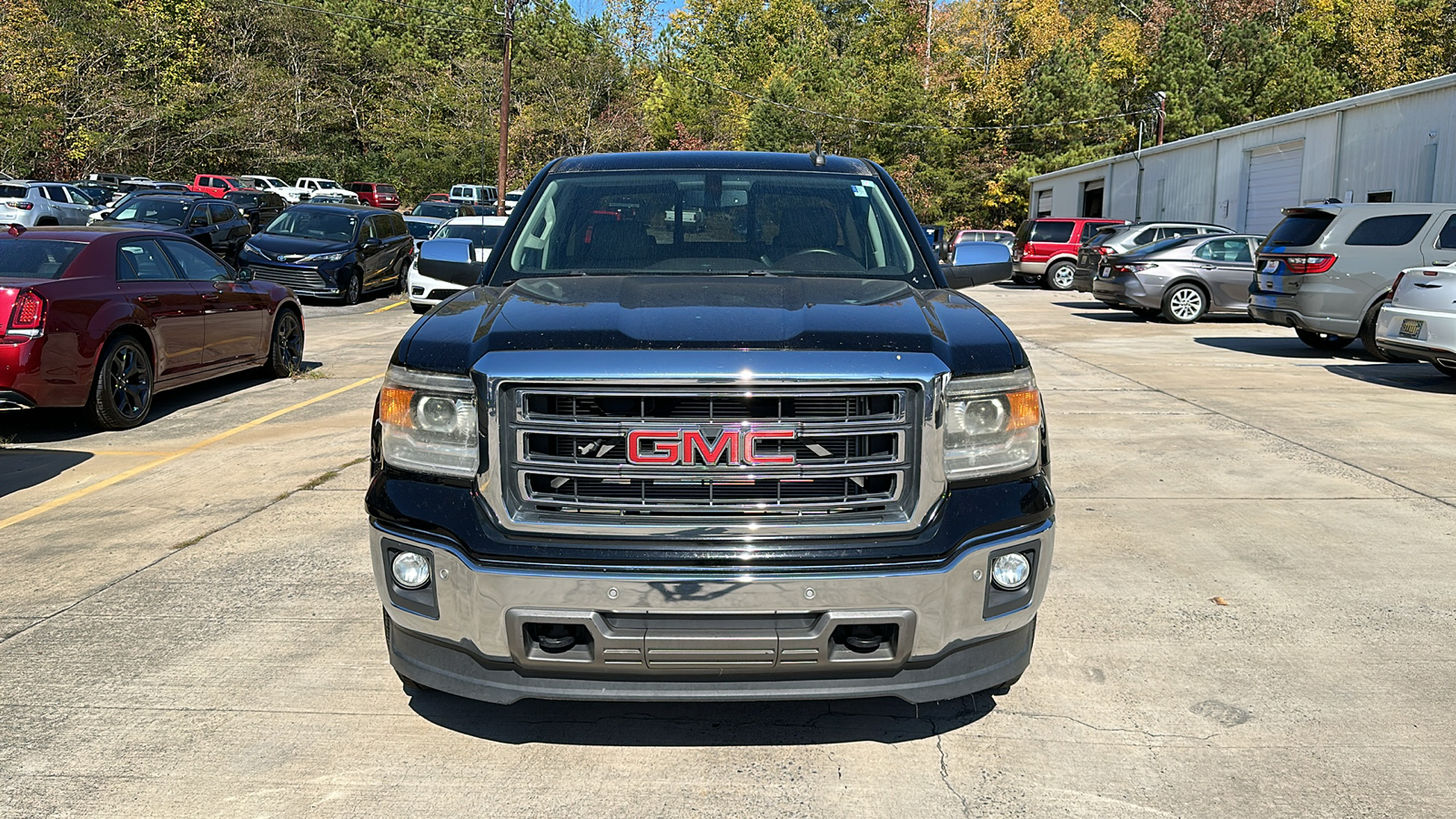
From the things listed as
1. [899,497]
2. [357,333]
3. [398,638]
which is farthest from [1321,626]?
[357,333]

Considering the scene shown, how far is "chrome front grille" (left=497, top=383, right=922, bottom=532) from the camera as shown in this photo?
2.98m

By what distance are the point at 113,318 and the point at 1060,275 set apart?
24.7m

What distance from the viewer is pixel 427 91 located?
65.5m

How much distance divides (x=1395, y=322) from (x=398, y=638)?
1098 centimetres

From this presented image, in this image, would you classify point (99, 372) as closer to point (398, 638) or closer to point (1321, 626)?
point (398, 638)

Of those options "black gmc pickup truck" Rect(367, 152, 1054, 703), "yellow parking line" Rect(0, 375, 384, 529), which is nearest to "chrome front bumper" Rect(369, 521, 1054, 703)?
"black gmc pickup truck" Rect(367, 152, 1054, 703)

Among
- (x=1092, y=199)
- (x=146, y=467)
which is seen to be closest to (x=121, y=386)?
(x=146, y=467)

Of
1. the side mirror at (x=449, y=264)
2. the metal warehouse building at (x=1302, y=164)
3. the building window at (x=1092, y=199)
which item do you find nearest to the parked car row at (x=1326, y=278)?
the metal warehouse building at (x=1302, y=164)

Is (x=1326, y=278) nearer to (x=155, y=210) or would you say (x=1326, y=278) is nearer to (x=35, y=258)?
(x=35, y=258)

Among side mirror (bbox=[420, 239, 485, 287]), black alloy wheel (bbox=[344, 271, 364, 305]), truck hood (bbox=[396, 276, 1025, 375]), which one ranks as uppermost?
side mirror (bbox=[420, 239, 485, 287])

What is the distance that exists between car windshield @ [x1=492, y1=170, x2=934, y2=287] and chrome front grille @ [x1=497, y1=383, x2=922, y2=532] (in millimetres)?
1316

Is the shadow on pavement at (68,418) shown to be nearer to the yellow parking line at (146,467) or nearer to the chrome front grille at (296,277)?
the yellow parking line at (146,467)

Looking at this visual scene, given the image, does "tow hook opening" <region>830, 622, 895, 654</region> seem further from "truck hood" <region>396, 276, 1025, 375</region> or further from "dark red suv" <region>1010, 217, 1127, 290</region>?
"dark red suv" <region>1010, 217, 1127, 290</region>

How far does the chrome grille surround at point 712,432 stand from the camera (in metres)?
2.95
